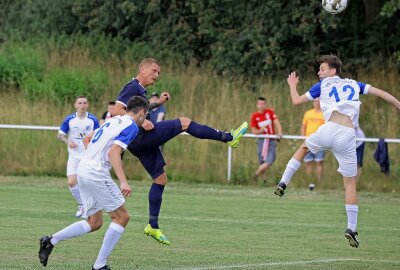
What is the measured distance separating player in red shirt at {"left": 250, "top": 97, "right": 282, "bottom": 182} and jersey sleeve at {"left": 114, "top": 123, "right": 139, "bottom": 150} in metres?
14.3

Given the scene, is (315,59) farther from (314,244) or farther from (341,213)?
(314,244)

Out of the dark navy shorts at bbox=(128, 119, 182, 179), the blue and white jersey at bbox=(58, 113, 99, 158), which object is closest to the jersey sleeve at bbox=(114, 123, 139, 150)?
the dark navy shorts at bbox=(128, 119, 182, 179)

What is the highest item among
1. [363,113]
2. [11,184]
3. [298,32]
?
[298,32]

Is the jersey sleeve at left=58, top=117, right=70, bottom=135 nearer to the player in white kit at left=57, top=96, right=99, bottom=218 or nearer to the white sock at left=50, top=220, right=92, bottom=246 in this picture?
the player in white kit at left=57, top=96, right=99, bottom=218

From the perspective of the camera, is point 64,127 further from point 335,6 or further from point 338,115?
point 338,115

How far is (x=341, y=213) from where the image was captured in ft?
65.6

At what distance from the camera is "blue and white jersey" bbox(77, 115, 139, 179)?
10.9 metres

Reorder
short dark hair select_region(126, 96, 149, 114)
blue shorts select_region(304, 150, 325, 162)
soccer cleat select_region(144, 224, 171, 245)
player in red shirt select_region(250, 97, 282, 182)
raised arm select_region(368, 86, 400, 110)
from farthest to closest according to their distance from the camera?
player in red shirt select_region(250, 97, 282, 182) < blue shorts select_region(304, 150, 325, 162) < soccer cleat select_region(144, 224, 171, 245) < raised arm select_region(368, 86, 400, 110) < short dark hair select_region(126, 96, 149, 114)

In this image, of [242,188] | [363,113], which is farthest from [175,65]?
[242,188]

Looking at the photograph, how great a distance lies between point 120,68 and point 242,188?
938 centimetres

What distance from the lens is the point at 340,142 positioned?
13.7 metres

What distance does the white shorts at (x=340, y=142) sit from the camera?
13695 millimetres

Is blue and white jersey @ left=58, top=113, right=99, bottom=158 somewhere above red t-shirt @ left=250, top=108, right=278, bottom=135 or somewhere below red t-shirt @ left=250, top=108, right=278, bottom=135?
below

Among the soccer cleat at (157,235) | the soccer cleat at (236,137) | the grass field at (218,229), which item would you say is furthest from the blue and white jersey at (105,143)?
the soccer cleat at (236,137)
